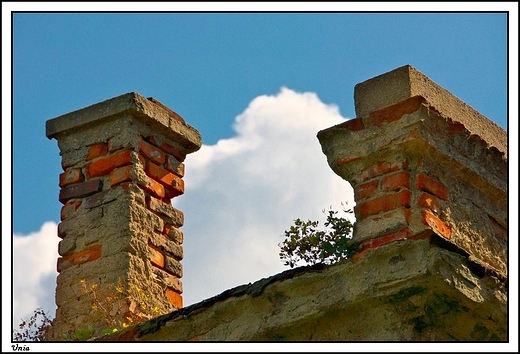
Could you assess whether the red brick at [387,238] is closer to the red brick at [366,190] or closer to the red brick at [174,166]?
the red brick at [366,190]

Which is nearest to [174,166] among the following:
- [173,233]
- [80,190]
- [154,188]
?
[154,188]

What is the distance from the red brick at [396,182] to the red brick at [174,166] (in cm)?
187

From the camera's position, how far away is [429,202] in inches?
226

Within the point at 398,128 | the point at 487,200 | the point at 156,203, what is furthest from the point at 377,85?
the point at 156,203

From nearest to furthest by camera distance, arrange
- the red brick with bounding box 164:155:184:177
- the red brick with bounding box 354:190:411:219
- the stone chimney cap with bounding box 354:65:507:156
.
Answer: the red brick with bounding box 354:190:411:219 < the stone chimney cap with bounding box 354:65:507:156 < the red brick with bounding box 164:155:184:177

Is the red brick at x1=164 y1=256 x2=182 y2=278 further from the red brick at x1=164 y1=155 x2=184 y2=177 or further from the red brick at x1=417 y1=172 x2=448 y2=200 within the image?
the red brick at x1=417 y1=172 x2=448 y2=200

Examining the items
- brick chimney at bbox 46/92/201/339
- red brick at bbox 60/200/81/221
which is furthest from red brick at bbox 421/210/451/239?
red brick at bbox 60/200/81/221

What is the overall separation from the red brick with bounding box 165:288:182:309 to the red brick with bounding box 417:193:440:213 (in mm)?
1896

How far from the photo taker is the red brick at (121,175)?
6.98m

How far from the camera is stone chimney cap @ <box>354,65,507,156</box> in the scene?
5.98 meters

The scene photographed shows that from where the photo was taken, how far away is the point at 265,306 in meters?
5.65

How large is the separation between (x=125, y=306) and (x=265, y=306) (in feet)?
3.94

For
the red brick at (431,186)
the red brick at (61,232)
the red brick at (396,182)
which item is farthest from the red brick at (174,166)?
the red brick at (431,186)

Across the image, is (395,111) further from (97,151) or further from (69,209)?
(69,209)
